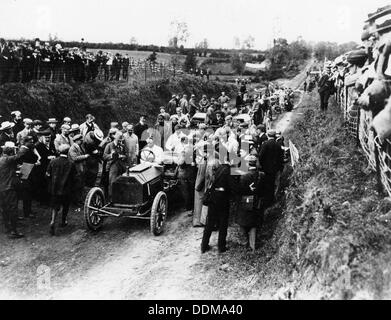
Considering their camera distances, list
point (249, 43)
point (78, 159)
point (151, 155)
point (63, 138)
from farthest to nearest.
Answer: point (249, 43), point (63, 138), point (151, 155), point (78, 159)

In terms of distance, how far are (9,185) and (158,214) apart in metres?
3.19

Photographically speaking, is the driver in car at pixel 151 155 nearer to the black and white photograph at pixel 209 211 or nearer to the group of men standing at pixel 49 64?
the black and white photograph at pixel 209 211

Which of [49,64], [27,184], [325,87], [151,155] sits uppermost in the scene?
[49,64]

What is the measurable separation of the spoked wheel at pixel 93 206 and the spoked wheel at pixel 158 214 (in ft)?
4.23

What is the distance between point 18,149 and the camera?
10.5 metres

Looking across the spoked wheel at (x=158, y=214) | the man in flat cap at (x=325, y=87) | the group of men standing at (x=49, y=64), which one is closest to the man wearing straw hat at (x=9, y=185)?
the spoked wheel at (x=158, y=214)

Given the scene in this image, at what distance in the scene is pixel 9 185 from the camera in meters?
9.09

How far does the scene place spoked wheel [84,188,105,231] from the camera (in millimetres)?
9156

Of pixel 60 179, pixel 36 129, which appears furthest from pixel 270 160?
pixel 36 129

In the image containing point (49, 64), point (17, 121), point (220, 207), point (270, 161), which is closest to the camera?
point (220, 207)

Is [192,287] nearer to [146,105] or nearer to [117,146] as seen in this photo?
[117,146]

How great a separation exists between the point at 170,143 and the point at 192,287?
203 inches

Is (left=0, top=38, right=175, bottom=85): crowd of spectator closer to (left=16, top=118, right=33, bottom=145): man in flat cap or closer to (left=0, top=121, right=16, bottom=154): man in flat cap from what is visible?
(left=16, top=118, right=33, bottom=145): man in flat cap

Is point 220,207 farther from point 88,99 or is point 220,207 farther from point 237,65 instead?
point 237,65
